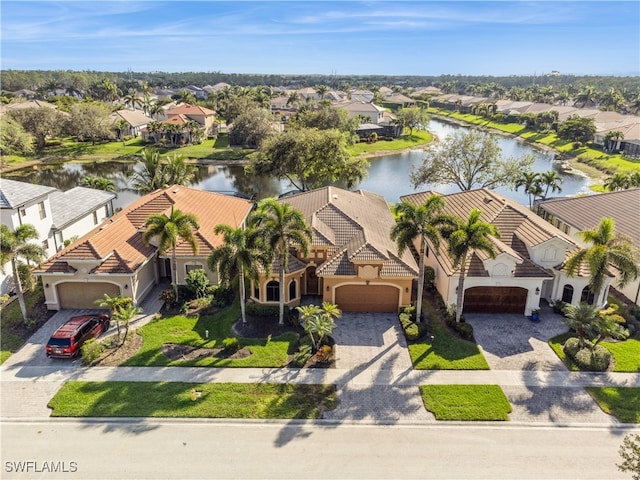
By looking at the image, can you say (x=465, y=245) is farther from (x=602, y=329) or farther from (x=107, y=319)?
(x=107, y=319)

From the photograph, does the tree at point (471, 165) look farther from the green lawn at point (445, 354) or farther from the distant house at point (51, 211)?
the distant house at point (51, 211)

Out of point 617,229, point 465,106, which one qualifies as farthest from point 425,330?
point 465,106

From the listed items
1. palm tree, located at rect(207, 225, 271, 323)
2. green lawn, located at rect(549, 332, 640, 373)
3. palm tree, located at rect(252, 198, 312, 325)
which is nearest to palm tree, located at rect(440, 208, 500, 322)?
green lawn, located at rect(549, 332, 640, 373)

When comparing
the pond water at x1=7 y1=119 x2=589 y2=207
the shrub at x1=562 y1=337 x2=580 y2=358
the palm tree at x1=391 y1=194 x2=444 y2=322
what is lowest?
the shrub at x1=562 y1=337 x2=580 y2=358

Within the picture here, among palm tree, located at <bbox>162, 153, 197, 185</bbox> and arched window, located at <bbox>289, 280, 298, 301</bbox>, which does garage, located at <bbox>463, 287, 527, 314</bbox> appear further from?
palm tree, located at <bbox>162, 153, 197, 185</bbox>

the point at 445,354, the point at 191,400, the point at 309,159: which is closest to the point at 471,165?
the point at 309,159
